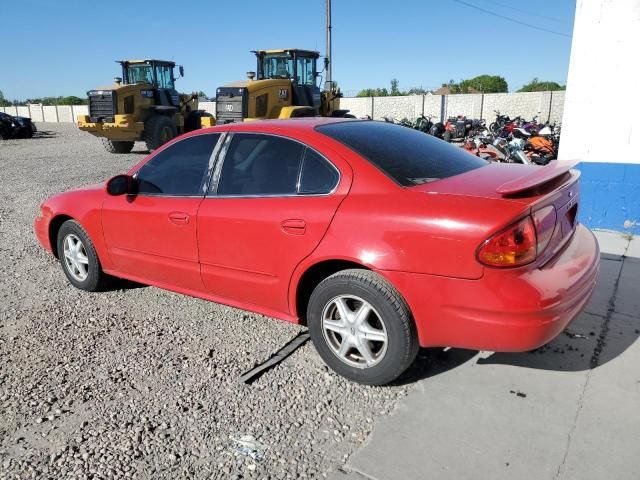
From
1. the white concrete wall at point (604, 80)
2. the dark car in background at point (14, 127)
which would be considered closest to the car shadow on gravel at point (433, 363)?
the white concrete wall at point (604, 80)

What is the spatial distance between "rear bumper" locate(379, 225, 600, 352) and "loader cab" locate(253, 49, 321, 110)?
550 inches

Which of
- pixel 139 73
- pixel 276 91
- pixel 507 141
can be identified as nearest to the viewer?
pixel 507 141

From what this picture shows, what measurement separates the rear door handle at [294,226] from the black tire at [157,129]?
14463 mm

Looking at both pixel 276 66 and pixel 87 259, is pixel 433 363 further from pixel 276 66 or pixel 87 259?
pixel 276 66

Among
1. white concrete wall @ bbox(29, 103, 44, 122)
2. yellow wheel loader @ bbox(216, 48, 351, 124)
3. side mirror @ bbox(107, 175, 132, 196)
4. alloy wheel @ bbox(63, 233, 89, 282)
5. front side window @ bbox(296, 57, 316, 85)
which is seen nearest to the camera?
side mirror @ bbox(107, 175, 132, 196)

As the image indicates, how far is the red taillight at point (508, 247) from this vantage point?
2387 mm

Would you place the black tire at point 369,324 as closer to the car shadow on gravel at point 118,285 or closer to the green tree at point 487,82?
the car shadow on gravel at point 118,285

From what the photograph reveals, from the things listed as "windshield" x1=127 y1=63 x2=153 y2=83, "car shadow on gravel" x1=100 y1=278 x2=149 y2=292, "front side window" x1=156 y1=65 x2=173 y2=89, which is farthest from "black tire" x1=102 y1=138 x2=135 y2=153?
"car shadow on gravel" x1=100 y1=278 x2=149 y2=292

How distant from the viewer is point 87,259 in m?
4.39

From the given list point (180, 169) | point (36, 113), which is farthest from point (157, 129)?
point (36, 113)

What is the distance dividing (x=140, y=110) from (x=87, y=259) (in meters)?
13.7

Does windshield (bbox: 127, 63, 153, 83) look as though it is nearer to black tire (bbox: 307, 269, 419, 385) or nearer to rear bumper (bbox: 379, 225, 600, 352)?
black tire (bbox: 307, 269, 419, 385)

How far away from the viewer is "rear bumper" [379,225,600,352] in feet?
7.91

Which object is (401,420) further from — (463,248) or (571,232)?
(571,232)
